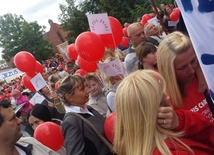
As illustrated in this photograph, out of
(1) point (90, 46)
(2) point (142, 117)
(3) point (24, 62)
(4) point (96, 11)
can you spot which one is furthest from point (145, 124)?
(4) point (96, 11)

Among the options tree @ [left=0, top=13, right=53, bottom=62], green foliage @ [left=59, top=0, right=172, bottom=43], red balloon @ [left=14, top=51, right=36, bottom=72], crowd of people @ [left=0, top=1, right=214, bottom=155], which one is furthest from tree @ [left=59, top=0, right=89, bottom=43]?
crowd of people @ [left=0, top=1, right=214, bottom=155]

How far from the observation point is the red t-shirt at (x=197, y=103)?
1984 mm

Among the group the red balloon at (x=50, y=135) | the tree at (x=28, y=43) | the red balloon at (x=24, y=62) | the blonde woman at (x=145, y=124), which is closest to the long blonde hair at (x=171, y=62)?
the blonde woman at (x=145, y=124)

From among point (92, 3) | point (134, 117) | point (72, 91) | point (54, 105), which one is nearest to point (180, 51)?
point (134, 117)

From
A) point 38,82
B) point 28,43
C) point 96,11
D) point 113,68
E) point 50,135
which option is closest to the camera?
point 50,135

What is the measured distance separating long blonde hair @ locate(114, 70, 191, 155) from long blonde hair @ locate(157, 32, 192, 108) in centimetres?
49

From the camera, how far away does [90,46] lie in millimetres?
3967

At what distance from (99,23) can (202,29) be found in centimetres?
257

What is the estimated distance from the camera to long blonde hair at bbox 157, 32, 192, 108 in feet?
6.50

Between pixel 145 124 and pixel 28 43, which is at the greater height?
pixel 145 124

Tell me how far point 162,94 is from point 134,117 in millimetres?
184

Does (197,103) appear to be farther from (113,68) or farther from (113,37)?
(113,37)

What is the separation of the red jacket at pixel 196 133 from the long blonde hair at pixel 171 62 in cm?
28

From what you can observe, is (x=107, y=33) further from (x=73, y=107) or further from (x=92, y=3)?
(x=92, y=3)
